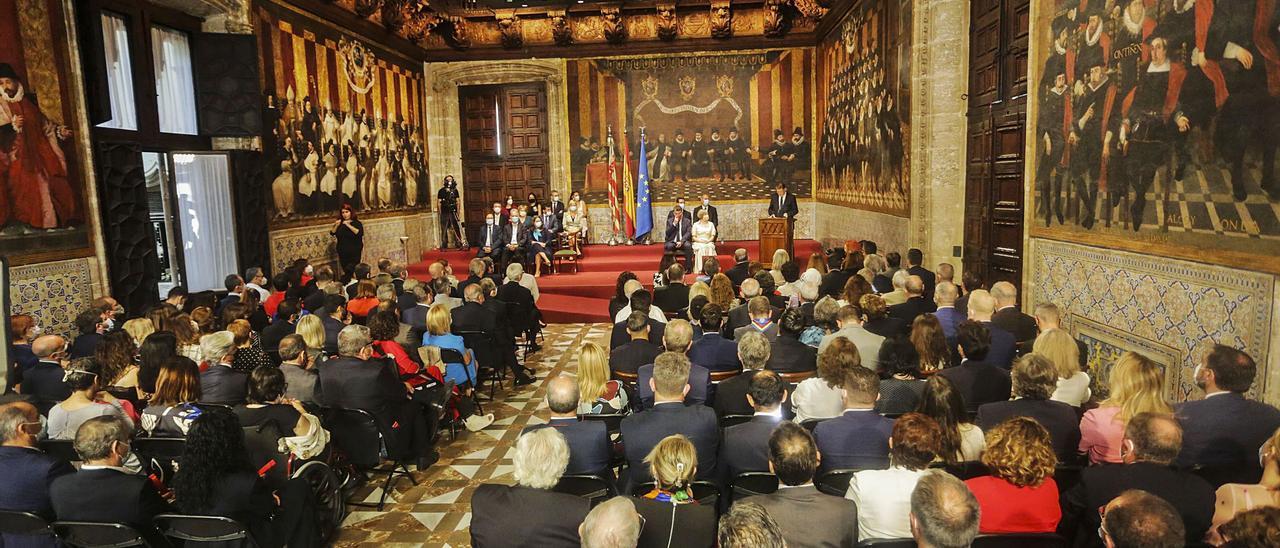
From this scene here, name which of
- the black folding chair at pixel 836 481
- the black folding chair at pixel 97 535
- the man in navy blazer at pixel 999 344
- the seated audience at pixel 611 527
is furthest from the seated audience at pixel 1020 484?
the black folding chair at pixel 97 535

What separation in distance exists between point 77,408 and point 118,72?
772 cm

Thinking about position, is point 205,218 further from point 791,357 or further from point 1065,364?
point 1065,364

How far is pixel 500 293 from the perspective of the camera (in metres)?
9.56

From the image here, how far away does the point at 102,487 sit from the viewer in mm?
3408

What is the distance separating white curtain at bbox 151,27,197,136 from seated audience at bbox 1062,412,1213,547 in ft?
40.3

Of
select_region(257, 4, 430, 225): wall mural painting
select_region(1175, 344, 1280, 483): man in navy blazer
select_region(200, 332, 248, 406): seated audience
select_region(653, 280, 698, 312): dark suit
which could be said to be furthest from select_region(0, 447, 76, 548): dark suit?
select_region(257, 4, 430, 225): wall mural painting

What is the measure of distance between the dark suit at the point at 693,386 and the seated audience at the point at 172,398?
9.24 ft

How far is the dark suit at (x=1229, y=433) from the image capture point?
11.6ft

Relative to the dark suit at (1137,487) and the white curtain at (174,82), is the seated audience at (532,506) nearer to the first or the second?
the dark suit at (1137,487)

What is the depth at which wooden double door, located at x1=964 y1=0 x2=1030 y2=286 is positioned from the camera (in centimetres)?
852

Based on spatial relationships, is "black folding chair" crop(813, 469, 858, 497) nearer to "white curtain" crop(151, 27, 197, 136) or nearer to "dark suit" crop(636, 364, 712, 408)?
"dark suit" crop(636, 364, 712, 408)

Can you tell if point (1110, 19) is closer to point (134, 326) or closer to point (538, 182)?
point (134, 326)

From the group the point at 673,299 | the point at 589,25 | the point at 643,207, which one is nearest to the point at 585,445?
the point at 673,299

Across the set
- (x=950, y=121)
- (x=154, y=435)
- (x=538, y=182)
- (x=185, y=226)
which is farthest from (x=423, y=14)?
(x=154, y=435)
